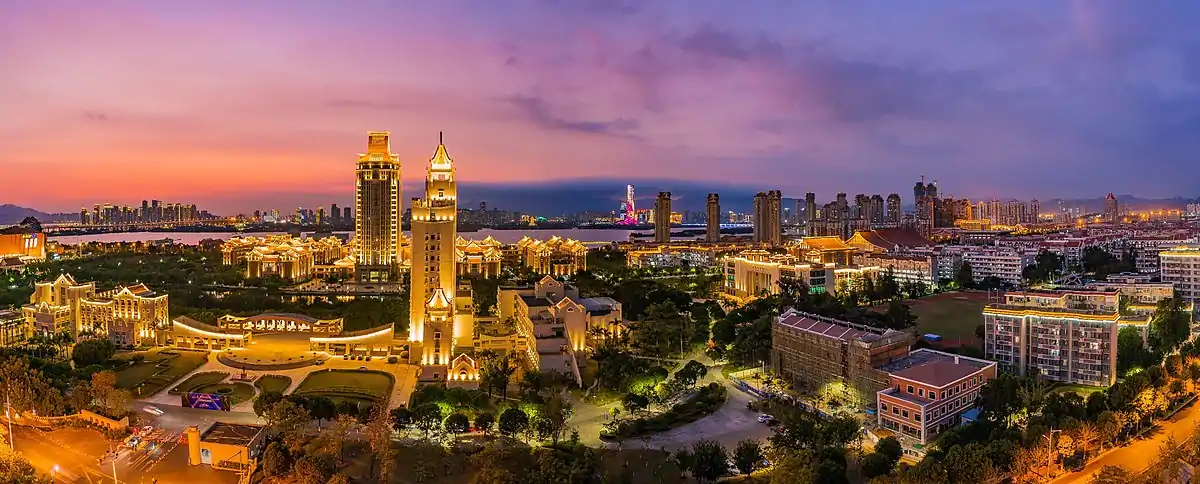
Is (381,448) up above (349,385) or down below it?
above

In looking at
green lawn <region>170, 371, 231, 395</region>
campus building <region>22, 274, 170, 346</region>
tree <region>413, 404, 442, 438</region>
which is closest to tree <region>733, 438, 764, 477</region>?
tree <region>413, 404, 442, 438</region>

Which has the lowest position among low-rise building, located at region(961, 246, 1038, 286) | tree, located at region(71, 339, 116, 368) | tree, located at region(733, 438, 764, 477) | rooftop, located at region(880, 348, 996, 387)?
tree, located at region(733, 438, 764, 477)

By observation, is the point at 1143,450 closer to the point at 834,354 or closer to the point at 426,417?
the point at 834,354

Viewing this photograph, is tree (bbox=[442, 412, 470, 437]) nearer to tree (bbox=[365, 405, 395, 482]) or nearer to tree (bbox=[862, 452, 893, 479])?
tree (bbox=[365, 405, 395, 482])

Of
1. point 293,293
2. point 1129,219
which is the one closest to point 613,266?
point 293,293

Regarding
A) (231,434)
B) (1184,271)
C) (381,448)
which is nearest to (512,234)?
(1184,271)
